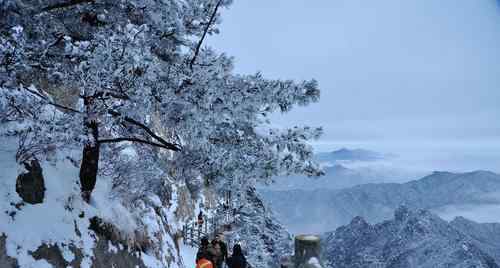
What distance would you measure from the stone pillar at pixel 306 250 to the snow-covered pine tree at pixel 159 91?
245 cm

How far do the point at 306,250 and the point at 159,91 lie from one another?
3.59 metres

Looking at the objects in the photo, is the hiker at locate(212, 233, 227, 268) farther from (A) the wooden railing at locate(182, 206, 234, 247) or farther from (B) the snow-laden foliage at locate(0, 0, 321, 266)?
(A) the wooden railing at locate(182, 206, 234, 247)

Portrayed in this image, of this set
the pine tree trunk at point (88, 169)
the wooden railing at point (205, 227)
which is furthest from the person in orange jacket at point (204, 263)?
the wooden railing at point (205, 227)

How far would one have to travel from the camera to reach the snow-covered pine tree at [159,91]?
19.3ft

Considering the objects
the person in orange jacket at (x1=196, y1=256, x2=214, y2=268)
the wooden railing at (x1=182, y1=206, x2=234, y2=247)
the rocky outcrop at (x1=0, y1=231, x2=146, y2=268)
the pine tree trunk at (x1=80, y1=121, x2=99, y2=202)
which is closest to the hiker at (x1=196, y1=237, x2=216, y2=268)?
the person in orange jacket at (x1=196, y1=256, x2=214, y2=268)

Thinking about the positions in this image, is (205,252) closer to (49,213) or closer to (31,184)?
(49,213)

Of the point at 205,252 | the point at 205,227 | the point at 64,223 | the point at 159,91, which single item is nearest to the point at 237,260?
the point at 205,252

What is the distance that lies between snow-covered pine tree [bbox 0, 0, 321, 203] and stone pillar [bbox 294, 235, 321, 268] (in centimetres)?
245

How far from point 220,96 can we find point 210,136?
744 mm

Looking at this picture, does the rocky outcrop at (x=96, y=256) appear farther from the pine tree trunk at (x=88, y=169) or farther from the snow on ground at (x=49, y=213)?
the pine tree trunk at (x=88, y=169)

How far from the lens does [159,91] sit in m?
6.48

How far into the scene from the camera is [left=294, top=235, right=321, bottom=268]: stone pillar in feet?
13.7

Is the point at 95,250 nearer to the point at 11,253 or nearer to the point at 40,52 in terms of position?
the point at 11,253

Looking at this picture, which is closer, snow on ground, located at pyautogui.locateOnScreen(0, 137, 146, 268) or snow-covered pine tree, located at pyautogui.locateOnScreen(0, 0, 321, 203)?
snow-covered pine tree, located at pyautogui.locateOnScreen(0, 0, 321, 203)
